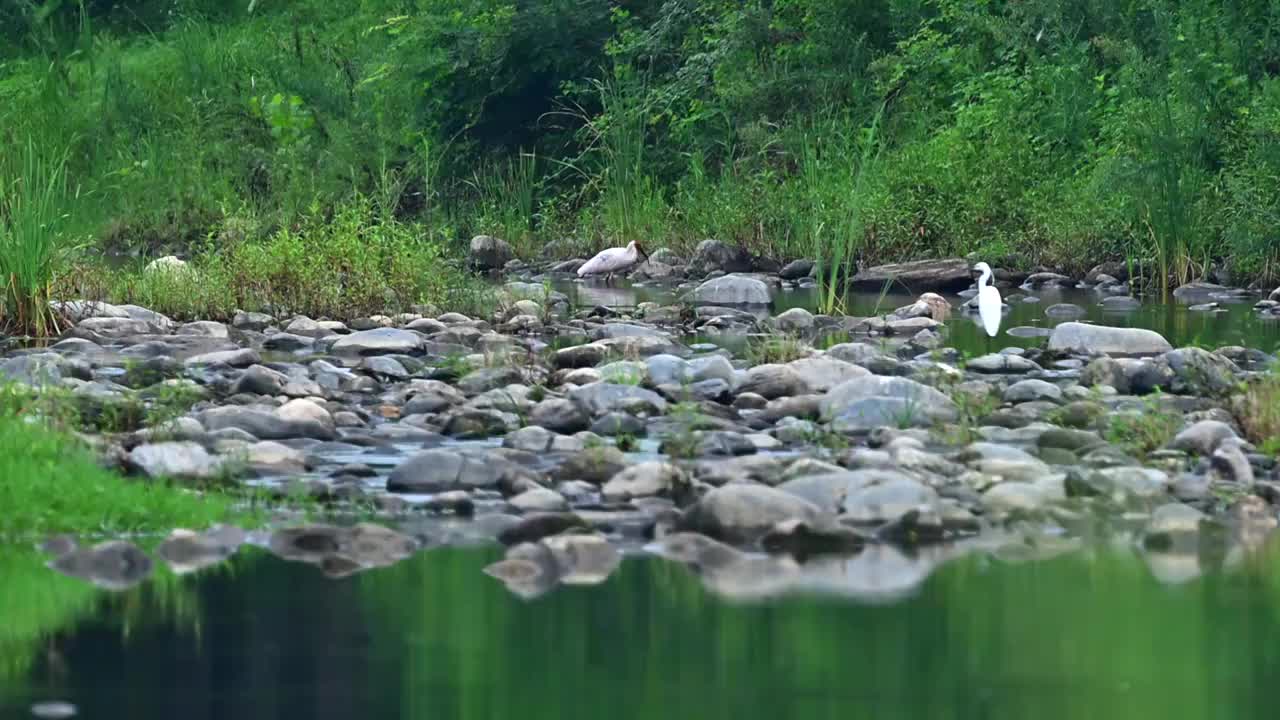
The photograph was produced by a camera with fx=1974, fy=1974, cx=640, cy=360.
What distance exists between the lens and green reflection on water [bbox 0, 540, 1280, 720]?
3.84 metres

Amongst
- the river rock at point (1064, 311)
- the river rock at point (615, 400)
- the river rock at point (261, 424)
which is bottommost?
the river rock at point (261, 424)

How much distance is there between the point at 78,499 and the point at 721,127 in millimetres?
16198

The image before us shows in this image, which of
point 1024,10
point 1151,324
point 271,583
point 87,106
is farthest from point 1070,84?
point 271,583

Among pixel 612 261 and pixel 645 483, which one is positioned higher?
pixel 612 261

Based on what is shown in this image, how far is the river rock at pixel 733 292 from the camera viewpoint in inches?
559

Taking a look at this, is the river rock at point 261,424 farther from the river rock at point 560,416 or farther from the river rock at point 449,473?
the river rock at point 449,473

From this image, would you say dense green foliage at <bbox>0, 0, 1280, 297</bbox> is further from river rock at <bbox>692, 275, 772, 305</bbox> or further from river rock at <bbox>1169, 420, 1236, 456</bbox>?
river rock at <bbox>1169, 420, 1236, 456</bbox>

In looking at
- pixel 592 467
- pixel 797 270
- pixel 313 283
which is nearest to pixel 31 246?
pixel 313 283

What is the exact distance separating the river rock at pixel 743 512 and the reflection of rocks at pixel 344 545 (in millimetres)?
799

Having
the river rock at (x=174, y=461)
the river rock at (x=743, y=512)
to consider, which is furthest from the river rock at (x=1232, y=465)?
the river rock at (x=174, y=461)

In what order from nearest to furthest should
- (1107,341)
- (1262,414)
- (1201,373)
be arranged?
(1262,414)
(1201,373)
(1107,341)

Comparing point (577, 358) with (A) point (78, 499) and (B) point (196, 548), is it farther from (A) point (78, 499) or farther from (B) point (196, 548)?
(B) point (196, 548)

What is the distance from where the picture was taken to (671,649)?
4.27 meters

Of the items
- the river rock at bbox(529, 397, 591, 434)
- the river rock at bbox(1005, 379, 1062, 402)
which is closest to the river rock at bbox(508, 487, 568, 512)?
the river rock at bbox(529, 397, 591, 434)
